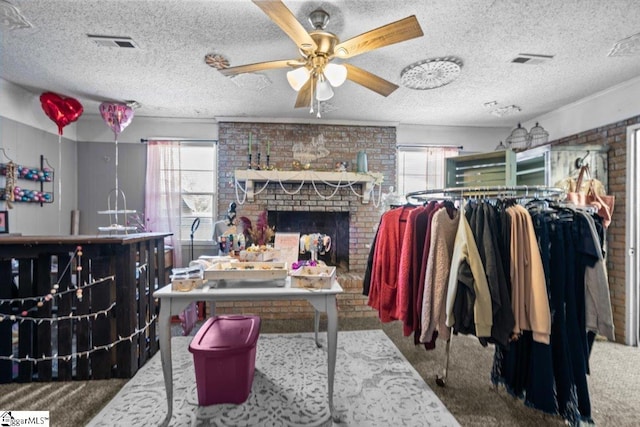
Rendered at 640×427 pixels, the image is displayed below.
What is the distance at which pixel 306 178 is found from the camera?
3.61 meters

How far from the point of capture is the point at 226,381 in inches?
68.4

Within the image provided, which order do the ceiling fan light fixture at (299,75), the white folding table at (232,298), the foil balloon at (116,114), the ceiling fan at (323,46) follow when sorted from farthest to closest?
the foil balloon at (116,114) < the ceiling fan light fixture at (299,75) < the white folding table at (232,298) < the ceiling fan at (323,46)

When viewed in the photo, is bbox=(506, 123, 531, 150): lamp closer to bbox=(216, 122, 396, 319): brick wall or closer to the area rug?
bbox=(216, 122, 396, 319): brick wall

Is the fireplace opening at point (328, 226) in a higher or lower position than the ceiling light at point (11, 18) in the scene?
lower

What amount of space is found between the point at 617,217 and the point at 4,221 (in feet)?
Answer: 20.2

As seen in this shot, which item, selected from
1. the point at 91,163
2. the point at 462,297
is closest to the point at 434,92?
the point at 462,297

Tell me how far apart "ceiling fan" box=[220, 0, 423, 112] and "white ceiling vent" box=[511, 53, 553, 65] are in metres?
1.19

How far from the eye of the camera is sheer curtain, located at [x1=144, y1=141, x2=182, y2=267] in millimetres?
3766

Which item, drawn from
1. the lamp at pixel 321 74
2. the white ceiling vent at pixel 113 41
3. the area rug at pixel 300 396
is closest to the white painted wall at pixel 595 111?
the lamp at pixel 321 74

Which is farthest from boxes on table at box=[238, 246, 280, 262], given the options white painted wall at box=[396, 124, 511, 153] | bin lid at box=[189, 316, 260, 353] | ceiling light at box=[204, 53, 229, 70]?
white painted wall at box=[396, 124, 511, 153]

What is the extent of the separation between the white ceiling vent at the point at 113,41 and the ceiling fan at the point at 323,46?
0.91 metres

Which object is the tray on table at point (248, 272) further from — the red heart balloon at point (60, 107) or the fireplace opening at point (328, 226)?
the red heart balloon at point (60, 107)

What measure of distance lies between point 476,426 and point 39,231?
4615 mm

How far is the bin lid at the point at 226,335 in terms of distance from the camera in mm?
1695
